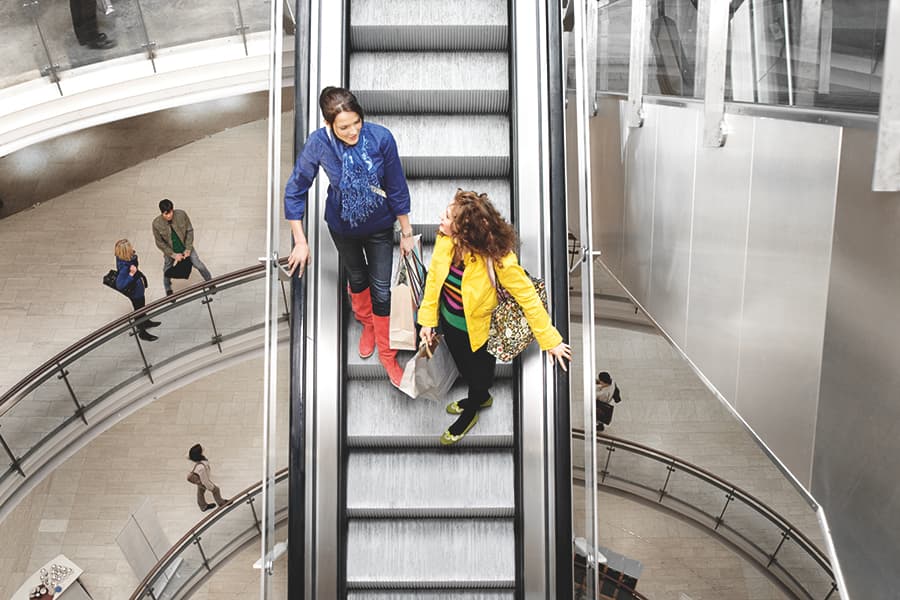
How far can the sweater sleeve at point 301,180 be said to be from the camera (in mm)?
4090

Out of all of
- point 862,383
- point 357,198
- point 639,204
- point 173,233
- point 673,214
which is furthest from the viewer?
point 173,233

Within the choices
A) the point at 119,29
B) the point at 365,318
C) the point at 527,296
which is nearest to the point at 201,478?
the point at 119,29

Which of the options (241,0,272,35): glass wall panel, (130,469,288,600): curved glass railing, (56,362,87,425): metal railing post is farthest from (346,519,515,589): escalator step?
(241,0,272,35): glass wall panel

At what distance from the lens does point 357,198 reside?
4137mm

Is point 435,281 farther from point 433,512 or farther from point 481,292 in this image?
point 433,512

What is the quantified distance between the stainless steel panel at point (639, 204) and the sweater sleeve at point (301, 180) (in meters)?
2.27

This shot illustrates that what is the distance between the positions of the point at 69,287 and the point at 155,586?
4675 mm

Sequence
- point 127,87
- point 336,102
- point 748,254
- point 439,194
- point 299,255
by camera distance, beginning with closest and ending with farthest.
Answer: point 748,254 < point 336,102 < point 299,255 < point 439,194 < point 127,87

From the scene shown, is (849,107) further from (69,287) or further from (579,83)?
(69,287)

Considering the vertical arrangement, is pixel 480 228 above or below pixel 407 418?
above

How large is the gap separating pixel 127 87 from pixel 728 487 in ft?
31.4

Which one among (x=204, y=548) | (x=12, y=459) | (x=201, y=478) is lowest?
(x=204, y=548)

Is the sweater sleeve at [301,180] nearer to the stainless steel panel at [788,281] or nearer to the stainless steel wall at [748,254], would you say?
the stainless steel wall at [748,254]

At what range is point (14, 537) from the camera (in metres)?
11.0
